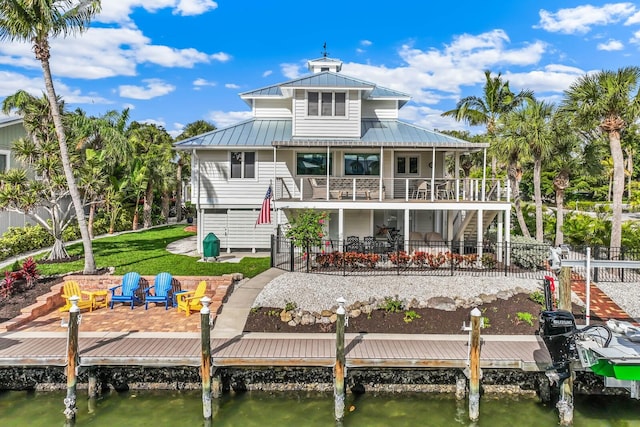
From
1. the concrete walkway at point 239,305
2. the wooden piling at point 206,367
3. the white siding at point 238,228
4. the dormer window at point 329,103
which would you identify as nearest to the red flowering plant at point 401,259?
the concrete walkway at point 239,305

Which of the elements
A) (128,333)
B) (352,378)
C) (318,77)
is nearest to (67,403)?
(128,333)

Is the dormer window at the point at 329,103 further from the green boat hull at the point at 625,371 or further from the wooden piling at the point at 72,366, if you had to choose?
the green boat hull at the point at 625,371

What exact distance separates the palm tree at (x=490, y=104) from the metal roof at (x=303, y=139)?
21.0 ft

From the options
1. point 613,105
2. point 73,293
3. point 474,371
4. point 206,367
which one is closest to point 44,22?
point 73,293

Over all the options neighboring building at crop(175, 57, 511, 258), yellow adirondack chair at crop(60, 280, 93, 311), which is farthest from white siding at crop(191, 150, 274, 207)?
yellow adirondack chair at crop(60, 280, 93, 311)

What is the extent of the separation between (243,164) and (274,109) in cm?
A: 411

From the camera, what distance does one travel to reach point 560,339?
387 inches

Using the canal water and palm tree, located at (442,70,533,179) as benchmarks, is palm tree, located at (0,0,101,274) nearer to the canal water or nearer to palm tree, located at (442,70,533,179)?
the canal water

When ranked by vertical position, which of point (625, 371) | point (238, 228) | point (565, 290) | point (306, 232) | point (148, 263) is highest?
point (306, 232)

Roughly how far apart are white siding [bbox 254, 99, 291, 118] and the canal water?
55.3 ft

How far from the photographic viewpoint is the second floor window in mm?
22625

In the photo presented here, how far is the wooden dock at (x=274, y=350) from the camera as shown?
1040 cm

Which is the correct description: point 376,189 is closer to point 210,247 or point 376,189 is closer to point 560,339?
point 210,247

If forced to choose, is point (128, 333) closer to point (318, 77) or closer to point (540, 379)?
point (540, 379)
